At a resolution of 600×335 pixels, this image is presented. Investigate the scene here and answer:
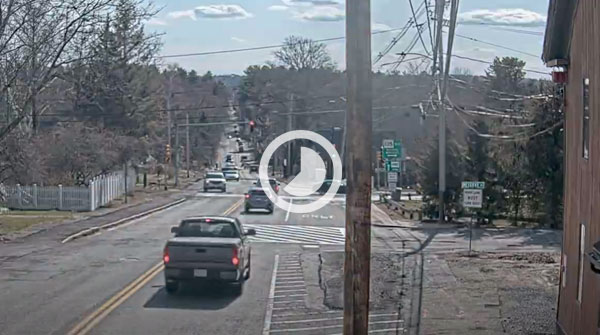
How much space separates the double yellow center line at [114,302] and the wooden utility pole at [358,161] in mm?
6587

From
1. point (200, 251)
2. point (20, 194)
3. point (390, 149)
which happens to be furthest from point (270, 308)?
point (20, 194)

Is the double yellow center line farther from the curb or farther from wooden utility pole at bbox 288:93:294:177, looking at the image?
wooden utility pole at bbox 288:93:294:177

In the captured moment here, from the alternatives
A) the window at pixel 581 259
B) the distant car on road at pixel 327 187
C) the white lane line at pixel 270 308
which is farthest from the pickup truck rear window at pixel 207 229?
the distant car on road at pixel 327 187

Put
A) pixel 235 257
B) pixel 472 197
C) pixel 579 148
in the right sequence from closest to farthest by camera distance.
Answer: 1. pixel 579 148
2. pixel 235 257
3. pixel 472 197

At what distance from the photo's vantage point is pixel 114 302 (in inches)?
771

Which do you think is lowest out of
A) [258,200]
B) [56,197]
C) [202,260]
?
[56,197]

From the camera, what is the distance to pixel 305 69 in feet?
358

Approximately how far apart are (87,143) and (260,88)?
68226 mm

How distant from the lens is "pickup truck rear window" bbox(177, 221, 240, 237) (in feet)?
70.6

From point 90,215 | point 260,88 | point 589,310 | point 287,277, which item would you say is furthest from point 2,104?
point 260,88

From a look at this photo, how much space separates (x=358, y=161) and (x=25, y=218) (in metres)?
38.8

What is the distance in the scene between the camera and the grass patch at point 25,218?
41.5 meters

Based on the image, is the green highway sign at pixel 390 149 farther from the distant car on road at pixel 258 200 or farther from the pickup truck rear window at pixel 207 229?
the pickup truck rear window at pixel 207 229

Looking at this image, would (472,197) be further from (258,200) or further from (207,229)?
(258,200)
